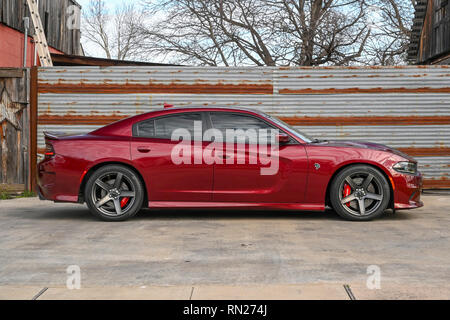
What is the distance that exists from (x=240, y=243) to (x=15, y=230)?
270 cm

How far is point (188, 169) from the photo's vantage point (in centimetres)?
786

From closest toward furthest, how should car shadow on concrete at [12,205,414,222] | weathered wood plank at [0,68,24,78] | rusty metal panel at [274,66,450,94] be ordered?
car shadow on concrete at [12,205,414,222] < rusty metal panel at [274,66,450,94] < weathered wood plank at [0,68,24,78]

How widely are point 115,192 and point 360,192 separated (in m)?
2.98

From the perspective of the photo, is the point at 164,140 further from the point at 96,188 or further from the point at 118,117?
the point at 118,117

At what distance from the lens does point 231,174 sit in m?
7.83

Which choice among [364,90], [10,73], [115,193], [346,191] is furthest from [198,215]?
[10,73]

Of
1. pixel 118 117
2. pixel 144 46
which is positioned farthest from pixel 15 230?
pixel 144 46

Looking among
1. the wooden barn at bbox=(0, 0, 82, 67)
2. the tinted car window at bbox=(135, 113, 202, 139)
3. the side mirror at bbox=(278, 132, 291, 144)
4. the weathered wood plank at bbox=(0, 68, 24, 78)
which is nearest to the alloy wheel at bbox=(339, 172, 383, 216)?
the side mirror at bbox=(278, 132, 291, 144)

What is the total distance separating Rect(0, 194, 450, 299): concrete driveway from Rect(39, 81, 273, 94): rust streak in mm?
3333

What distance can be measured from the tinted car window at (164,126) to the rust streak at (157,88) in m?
3.43

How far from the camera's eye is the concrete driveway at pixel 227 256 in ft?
14.2

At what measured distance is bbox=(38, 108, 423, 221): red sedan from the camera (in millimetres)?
7816

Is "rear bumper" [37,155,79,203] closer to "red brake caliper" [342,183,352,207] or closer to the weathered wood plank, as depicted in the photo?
"red brake caliper" [342,183,352,207]

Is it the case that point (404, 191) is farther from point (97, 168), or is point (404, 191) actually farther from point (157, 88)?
Answer: point (157, 88)
